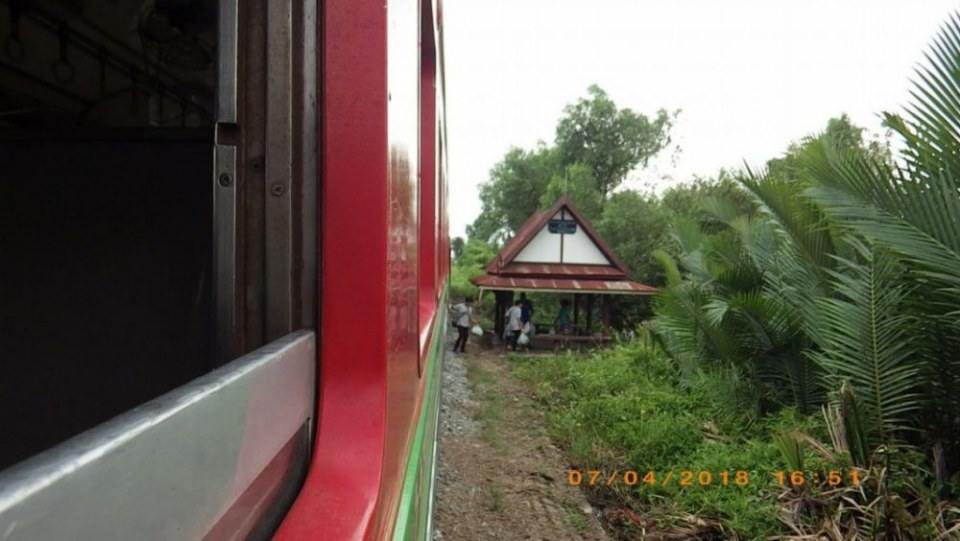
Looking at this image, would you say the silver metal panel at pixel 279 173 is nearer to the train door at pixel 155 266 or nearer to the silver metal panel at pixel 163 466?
the train door at pixel 155 266

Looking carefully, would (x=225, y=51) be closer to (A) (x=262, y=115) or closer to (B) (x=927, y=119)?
(A) (x=262, y=115)

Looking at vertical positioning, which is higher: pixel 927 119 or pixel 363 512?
pixel 927 119

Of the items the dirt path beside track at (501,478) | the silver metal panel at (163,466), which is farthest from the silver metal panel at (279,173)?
the dirt path beside track at (501,478)

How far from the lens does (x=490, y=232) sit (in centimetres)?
4328

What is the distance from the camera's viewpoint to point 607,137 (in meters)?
33.2

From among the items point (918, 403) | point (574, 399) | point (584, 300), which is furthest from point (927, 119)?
point (584, 300)

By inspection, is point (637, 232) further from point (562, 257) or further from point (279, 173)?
point (279, 173)

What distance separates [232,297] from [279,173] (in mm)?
189

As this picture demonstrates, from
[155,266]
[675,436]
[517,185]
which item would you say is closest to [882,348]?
[675,436]

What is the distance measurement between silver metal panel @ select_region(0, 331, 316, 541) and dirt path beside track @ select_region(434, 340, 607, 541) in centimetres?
421

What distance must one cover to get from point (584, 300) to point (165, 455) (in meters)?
16.0

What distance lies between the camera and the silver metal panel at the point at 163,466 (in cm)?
37
